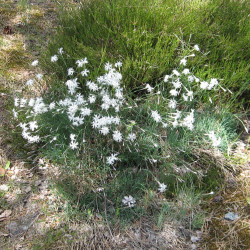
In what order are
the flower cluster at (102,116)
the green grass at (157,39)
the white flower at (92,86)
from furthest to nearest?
the green grass at (157,39) → the white flower at (92,86) → the flower cluster at (102,116)

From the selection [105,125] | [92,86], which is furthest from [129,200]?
[92,86]

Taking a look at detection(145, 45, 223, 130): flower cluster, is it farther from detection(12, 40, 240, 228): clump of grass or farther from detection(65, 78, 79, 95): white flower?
detection(65, 78, 79, 95): white flower

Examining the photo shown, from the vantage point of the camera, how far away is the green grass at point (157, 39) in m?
2.60

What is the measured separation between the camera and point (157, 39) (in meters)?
2.82

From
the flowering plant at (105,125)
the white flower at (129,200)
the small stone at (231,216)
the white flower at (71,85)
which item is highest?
the white flower at (71,85)

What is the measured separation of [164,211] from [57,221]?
0.90 metres

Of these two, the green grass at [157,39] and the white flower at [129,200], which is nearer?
the white flower at [129,200]

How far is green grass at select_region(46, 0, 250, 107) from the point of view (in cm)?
260

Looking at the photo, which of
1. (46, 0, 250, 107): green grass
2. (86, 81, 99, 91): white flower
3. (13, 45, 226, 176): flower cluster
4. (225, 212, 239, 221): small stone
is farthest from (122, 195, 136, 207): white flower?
(46, 0, 250, 107): green grass

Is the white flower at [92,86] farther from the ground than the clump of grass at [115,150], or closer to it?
farther from the ground

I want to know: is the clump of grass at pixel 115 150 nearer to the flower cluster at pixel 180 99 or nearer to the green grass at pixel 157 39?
the flower cluster at pixel 180 99

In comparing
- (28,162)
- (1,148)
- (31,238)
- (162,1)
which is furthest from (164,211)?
(162,1)

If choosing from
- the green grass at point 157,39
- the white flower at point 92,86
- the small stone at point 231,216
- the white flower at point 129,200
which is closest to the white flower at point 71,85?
the white flower at point 92,86

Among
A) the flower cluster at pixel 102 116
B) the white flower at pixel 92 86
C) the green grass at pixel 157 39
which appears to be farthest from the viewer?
the green grass at pixel 157 39
